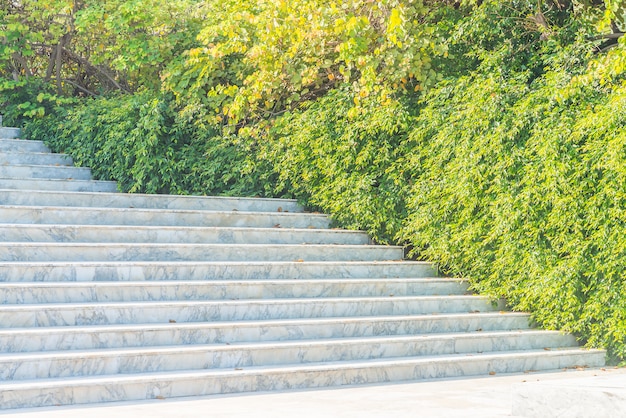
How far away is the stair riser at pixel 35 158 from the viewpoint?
A: 34.3 feet

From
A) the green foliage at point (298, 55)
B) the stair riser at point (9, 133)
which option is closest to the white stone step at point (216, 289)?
the green foliage at point (298, 55)

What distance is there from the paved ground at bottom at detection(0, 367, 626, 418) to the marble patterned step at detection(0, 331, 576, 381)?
16.9 inches

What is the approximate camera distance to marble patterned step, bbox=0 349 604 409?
5629 mm

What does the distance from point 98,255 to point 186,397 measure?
2.23 meters

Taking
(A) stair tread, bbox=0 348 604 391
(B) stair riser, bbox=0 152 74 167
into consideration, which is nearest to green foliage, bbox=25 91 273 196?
(B) stair riser, bbox=0 152 74 167

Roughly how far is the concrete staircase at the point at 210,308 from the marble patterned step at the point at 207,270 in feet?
0.04

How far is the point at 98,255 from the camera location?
772 centimetres

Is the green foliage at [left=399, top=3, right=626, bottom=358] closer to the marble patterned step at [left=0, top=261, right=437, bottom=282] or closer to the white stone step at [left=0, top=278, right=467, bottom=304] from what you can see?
the marble patterned step at [left=0, top=261, right=437, bottom=282]

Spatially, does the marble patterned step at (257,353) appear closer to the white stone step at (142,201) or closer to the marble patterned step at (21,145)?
the white stone step at (142,201)

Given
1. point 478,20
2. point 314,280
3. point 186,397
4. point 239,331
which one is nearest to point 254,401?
point 186,397

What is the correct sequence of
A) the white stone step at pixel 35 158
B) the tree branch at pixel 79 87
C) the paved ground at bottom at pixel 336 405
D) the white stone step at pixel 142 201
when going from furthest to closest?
1. the tree branch at pixel 79 87
2. the white stone step at pixel 35 158
3. the white stone step at pixel 142 201
4. the paved ground at bottom at pixel 336 405

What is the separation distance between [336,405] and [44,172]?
19.9ft

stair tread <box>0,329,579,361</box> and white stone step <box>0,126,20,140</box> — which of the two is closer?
stair tread <box>0,329,579,361</box>

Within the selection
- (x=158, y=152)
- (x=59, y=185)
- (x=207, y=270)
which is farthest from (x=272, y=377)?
(x=158, y=152)
